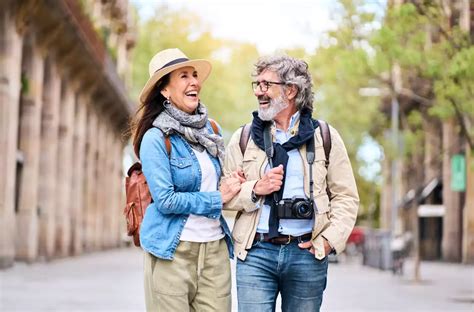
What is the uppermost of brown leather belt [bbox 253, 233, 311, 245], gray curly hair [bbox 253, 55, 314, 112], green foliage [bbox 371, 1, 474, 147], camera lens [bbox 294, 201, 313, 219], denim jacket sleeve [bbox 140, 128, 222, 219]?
green foliage [bbox 371, 1, 474, 147]

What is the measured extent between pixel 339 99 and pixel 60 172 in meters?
16.8

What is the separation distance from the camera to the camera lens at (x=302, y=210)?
5603 millimetres

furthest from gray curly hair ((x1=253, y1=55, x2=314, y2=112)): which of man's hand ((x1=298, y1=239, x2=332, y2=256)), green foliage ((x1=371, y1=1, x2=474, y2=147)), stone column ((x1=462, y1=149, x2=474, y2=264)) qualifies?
stone column ((x1=462, y1=149, x2=474, y2=264))

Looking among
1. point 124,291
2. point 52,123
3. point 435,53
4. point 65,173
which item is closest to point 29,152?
point 52,123

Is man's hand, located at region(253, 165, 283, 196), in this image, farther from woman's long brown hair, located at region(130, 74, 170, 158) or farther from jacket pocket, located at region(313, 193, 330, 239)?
woman's long brown hair, located at region(130, 74, 170, 158)

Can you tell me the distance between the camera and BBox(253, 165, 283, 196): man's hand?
5.59 metres

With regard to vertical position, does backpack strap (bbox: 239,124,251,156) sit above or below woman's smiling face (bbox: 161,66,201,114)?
below

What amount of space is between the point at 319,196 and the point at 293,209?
19 centimetres

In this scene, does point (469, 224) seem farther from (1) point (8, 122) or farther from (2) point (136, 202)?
(2) point (136, 202)

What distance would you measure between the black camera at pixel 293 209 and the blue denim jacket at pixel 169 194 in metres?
0.33

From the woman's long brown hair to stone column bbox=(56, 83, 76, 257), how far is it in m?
27.9

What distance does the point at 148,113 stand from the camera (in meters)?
5.72

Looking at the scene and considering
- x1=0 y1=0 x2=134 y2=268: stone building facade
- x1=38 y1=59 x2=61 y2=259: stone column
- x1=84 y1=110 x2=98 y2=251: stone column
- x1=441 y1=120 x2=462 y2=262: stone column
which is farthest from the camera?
x1=84 y1=110 x2=98 y2=251: stone column

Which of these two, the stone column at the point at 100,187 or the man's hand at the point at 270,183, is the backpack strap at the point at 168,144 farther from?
the stone column at the point at 100,187
